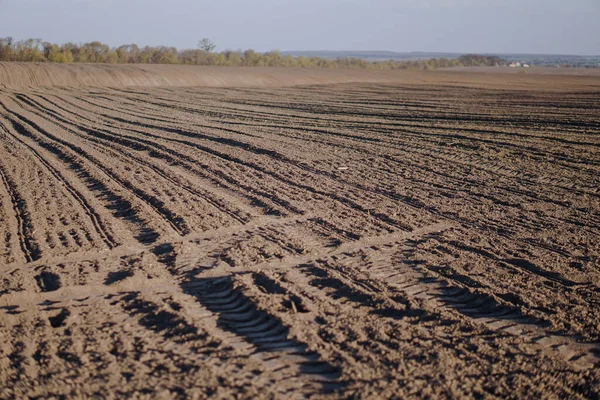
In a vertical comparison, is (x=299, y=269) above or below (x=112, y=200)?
below

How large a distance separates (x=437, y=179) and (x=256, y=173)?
3.34 meters

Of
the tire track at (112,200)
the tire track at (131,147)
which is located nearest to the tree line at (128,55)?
the tire track at (131,147)

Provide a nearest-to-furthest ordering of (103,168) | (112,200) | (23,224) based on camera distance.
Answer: (23,224)
(112,200)
(103,168)

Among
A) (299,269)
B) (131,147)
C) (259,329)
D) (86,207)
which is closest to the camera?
(259,329)

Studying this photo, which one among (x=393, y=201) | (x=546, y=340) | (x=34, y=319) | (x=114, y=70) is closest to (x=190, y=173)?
(x=393, y=201)

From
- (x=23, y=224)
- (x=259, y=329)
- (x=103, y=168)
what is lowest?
Result: (x=259, y=329)

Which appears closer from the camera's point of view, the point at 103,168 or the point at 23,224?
Answer: the point at 23,224

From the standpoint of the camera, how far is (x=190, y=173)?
11.4 metres

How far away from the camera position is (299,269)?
261 inches

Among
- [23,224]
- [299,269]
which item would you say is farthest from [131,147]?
[299,269]

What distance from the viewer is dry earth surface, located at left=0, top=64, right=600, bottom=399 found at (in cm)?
454

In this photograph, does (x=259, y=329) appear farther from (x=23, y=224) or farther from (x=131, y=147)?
(x=131, y=147)

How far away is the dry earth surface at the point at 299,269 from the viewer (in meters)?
4.54

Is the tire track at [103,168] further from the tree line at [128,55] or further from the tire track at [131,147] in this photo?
the tree line at [128,55]
